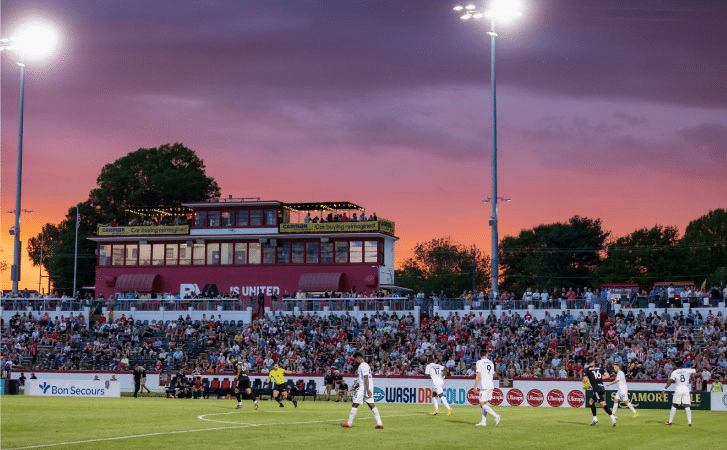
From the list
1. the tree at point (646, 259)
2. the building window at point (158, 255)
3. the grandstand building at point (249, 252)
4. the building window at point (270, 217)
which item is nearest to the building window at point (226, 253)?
the grandstand building at point (249, 252)

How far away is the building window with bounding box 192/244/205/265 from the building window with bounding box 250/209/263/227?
5.11m

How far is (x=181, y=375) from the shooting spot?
51750 millimetres

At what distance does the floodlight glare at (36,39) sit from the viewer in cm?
6275

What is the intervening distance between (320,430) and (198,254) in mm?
55355

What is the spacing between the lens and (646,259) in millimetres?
112312

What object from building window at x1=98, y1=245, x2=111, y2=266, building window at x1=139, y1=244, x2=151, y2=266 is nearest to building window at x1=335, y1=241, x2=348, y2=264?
building window at x1=139, y1=244, x2=151, y2=266

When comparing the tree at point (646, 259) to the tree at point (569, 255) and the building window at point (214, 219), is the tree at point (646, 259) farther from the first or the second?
the building window at point (214, 219)

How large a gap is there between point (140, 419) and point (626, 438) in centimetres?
1572

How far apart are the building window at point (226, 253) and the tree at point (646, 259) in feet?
167

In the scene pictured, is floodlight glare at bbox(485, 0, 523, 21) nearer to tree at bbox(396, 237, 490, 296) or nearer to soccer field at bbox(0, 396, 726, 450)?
soccer field at bbox(0, 396, 726, 450)

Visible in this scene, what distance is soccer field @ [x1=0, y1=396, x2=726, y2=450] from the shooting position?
74.2ft

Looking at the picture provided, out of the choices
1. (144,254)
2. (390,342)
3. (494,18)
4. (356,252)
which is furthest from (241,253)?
(494,18)

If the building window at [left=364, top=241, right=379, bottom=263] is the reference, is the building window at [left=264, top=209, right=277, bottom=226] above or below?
above

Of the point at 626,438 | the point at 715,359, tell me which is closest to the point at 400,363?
the point at 715,359
